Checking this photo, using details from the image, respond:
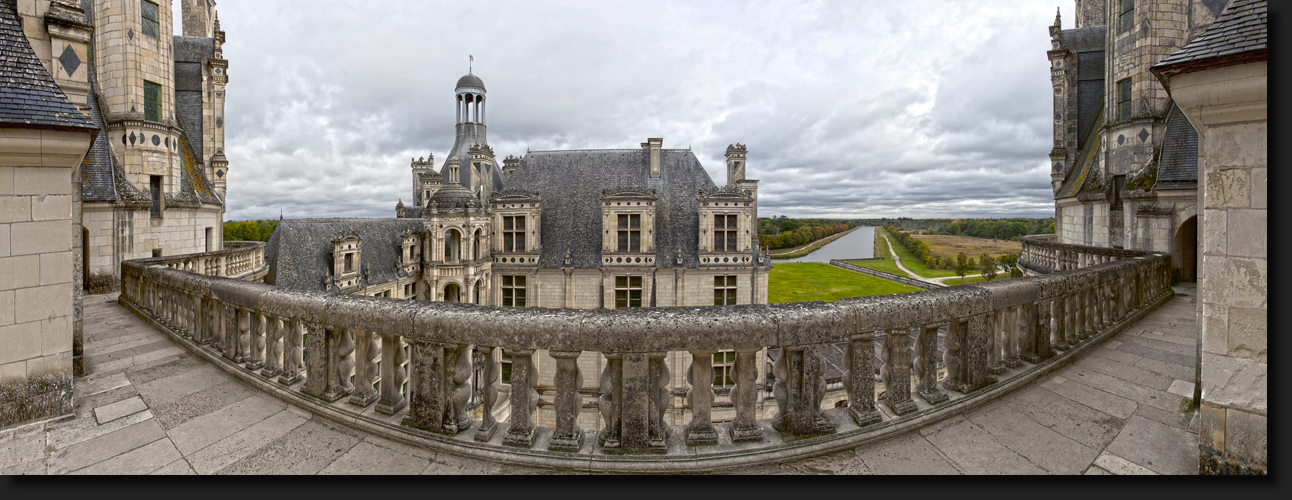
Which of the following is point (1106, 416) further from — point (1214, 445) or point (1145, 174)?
point (1145, 174)

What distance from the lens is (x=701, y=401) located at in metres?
2.96

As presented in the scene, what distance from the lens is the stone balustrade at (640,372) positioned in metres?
2.75

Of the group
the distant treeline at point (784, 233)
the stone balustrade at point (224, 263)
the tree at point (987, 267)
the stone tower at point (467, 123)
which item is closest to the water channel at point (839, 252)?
the distant treeline at point (784, 233)

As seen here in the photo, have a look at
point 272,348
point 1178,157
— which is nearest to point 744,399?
point 272,348

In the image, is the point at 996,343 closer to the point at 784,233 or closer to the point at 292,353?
the point at 292,353

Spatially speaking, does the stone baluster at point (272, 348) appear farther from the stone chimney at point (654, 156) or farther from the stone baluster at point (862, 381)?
the stone chimney at point (654, 156)

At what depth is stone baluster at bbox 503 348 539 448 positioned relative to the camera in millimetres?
2801

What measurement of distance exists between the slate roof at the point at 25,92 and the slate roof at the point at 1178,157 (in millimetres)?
21186

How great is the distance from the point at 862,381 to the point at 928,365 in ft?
2.29

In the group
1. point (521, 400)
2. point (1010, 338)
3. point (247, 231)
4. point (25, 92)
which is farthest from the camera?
point (247, 231)

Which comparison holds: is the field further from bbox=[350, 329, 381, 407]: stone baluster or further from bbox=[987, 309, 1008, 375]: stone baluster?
bbox=[350, 329, 381, 407]: stone baluster

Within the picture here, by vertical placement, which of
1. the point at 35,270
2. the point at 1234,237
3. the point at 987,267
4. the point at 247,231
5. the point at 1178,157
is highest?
the point at 1178,157

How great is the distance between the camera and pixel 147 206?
50.2 feet

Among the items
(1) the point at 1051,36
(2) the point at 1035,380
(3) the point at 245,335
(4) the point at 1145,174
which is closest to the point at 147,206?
(3) the point at 245,335
